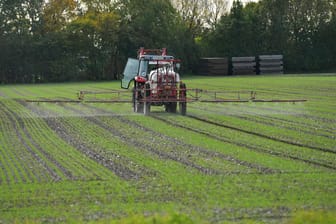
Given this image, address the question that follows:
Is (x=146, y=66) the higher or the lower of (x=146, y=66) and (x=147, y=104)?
the higher

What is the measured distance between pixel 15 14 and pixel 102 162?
154ft

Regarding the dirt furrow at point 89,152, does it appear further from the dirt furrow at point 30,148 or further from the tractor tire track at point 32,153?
the tractor tire track at point 32,153

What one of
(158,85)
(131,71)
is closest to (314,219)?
(158,85)

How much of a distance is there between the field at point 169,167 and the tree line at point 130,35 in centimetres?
3477

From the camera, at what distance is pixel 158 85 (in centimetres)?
2359

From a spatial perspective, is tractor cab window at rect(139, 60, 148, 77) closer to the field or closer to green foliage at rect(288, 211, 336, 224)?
the field

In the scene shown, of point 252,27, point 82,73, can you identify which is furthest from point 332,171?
point 252,27

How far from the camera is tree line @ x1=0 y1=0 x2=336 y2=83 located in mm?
57094

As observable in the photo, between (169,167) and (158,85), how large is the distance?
36.7ft

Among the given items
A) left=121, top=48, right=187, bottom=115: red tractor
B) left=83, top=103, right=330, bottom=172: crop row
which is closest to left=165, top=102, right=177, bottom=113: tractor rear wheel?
left=121, top=48, right=187, bottom=115: red tractor

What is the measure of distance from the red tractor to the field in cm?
71

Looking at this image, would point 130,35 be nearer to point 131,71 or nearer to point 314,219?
point 131,71

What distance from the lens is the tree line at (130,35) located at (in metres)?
57.1

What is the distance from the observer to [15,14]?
190ft
